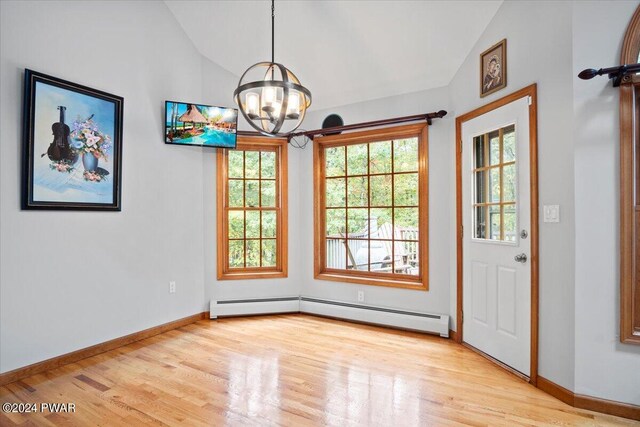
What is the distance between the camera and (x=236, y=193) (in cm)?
440

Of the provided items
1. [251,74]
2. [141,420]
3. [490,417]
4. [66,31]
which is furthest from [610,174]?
[66,31]

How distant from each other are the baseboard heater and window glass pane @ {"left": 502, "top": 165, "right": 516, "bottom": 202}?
138 cm

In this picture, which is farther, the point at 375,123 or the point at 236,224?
the point at 236,224

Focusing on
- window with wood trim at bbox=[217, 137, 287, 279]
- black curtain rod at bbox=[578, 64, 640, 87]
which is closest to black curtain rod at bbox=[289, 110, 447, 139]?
window with wood trim at bbox=[217, 137, 287, 279]

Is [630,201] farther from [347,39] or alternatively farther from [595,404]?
[347,39]

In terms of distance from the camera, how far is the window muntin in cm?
284

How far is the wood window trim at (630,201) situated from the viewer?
2.14 meters

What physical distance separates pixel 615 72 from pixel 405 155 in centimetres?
201

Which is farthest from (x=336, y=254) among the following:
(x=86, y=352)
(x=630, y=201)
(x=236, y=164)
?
(x=630, y=201)

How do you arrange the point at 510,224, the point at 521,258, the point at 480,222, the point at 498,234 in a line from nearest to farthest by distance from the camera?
the point at 521,258 < the point at 510,224 < the point at 498,234 < the point at 480,222

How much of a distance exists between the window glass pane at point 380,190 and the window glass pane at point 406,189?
0.27ft

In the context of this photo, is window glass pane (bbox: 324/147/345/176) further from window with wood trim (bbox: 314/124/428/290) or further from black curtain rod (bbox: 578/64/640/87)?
black curtain rod (bbox: 578/64/640/87)

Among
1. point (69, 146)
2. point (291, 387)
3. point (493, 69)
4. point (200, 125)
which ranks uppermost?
point (493, 69)

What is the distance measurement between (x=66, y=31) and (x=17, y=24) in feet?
1.16
